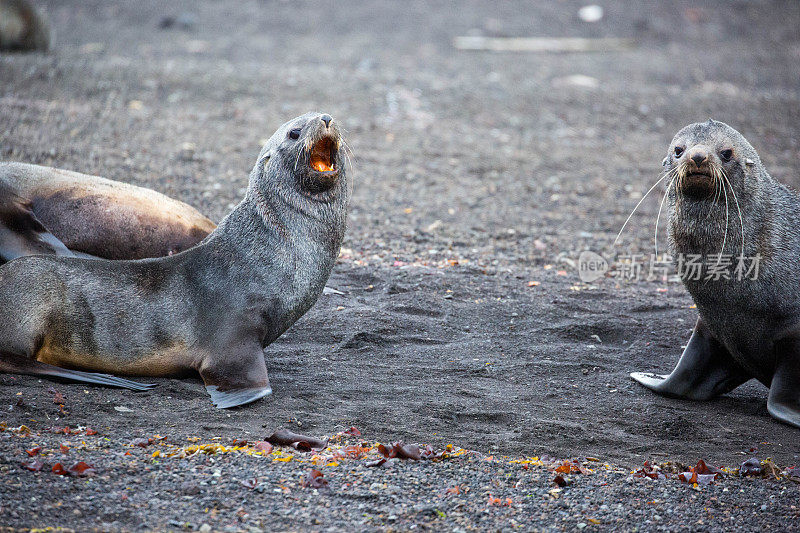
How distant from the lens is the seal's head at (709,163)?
4.68 meters

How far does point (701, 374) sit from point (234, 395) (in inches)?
102

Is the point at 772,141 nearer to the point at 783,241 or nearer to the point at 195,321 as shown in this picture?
the point at 783,241

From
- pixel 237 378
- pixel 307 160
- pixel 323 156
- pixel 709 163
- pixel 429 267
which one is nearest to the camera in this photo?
pixel 237 378

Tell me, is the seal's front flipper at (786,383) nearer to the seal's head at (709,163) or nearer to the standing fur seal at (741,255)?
the standing fur seal at (741,255)

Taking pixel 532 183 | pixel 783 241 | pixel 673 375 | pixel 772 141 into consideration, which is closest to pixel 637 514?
pixel 673 375

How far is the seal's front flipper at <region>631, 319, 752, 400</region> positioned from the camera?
5.09 metres

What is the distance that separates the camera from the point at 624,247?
7.95 m

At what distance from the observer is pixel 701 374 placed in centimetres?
513

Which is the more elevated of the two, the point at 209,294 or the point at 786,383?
the point at 209,294

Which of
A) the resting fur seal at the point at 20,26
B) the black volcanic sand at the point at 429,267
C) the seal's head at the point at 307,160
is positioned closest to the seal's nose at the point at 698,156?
the black volcanic sand at the point at 429,267

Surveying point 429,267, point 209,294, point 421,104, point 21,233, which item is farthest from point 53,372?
point 421,104

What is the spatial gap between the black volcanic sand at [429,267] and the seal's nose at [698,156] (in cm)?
133

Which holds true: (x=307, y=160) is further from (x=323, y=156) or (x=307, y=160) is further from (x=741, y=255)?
(x=741, y=255)

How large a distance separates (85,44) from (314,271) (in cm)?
1035
